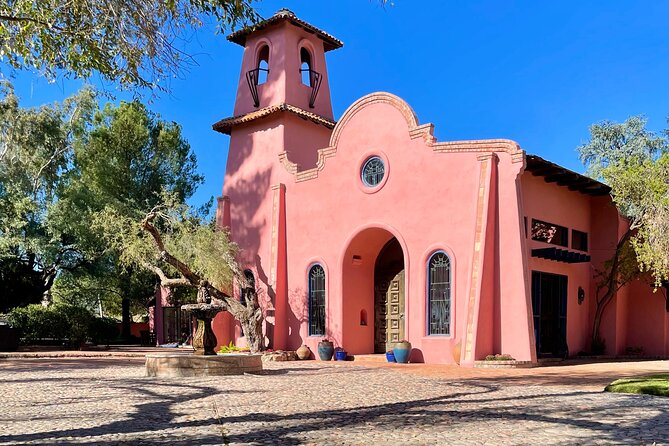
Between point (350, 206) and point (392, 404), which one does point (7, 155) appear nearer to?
point (350, 206)

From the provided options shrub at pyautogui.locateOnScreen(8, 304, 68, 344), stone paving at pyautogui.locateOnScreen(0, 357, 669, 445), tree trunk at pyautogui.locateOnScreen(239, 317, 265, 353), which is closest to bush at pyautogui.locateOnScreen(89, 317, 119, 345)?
shrub at pyautogui.locateOnScreen(8, 304, 68, 344)

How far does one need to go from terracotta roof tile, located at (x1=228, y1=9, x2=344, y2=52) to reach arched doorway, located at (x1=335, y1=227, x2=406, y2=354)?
8307 millimetres

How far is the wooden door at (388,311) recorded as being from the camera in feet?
65.2

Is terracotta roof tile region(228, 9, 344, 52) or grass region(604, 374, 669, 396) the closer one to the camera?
grass region(604, 374, 669, 396)

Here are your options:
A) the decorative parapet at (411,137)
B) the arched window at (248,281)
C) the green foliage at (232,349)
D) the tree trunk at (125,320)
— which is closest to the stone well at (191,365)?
the arched window at (248,281)

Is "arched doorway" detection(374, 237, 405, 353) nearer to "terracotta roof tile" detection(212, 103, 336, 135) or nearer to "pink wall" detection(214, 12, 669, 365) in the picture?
"pink wall" detection(214, 12, 669, 365)

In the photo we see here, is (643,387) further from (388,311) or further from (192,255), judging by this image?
(192,255)

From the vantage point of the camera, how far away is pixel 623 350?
66.3 feet

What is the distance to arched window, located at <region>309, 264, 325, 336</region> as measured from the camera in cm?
1966

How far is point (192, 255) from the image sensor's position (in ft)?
68.0

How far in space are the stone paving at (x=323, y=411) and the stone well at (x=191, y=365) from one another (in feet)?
1.45

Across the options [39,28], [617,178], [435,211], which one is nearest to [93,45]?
[39,28]

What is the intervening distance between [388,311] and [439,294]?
11.3ft

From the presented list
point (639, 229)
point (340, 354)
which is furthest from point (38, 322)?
point (639, 229)
